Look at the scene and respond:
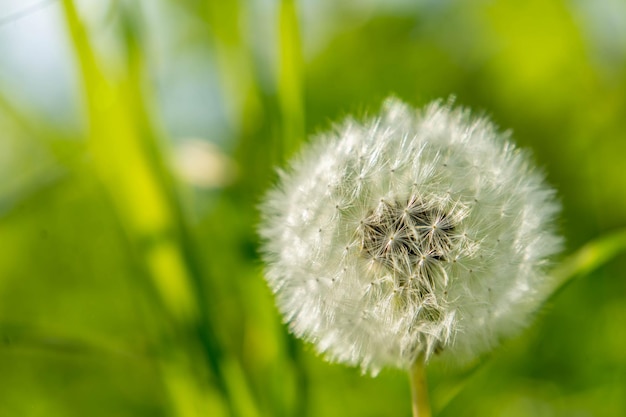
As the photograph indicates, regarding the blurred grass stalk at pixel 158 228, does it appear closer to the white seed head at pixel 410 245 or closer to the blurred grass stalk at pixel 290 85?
the blurred grass stalk at pixel 290 85

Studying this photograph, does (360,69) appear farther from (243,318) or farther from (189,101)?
(243,318)


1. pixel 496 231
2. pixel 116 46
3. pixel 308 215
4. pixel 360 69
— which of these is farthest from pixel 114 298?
pixel 496 231

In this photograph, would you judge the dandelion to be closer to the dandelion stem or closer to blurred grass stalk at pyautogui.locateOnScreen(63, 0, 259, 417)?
the dandelion stem

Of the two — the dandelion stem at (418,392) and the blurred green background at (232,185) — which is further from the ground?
the blurred green background at (232,185)

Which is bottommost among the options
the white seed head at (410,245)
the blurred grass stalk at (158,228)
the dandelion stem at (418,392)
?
the dandelion stem at (418,392)

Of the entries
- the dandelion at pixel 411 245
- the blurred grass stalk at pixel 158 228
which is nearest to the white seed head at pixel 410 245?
the dandelion at pixel 411 245

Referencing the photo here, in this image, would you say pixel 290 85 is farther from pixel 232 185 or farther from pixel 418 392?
pixel 418 392

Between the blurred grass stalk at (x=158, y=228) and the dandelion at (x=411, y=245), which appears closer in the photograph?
the dandelion at (x=411, y=245)
